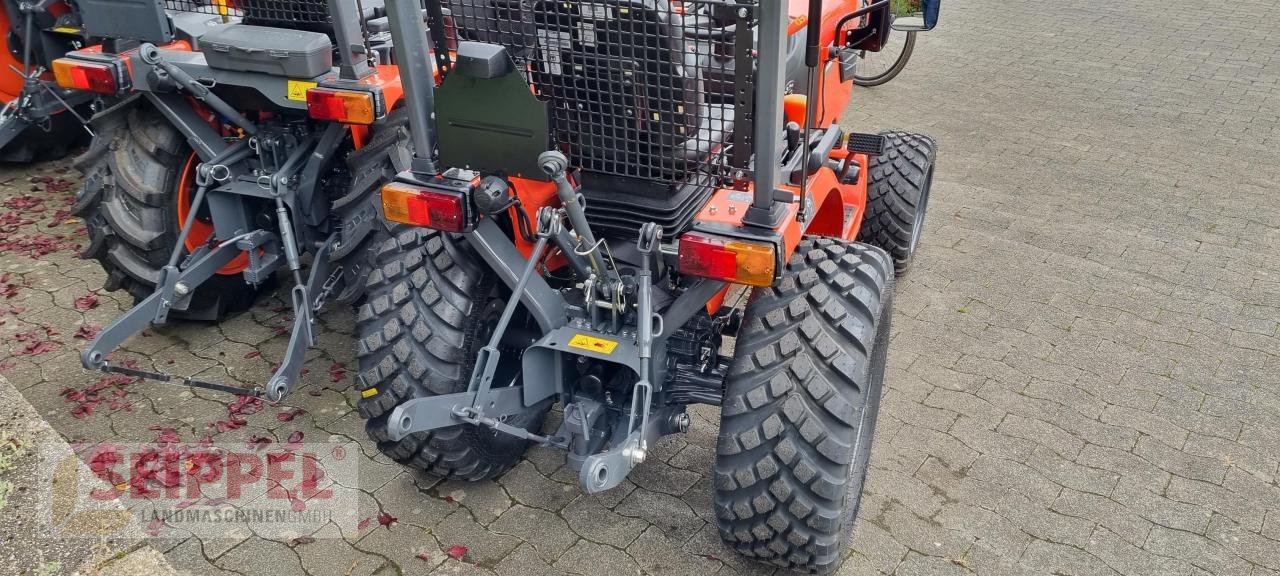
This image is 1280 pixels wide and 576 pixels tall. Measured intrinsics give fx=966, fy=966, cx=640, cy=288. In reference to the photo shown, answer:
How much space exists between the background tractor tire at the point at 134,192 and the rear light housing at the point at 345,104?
0.90 m

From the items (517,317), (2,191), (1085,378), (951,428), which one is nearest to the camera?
(517,317)

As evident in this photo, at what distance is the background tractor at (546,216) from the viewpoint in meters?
2.68

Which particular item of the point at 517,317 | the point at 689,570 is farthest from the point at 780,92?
the point at 689,570

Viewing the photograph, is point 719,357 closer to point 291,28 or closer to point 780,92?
point 780,92

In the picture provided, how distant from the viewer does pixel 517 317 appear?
11.1ft

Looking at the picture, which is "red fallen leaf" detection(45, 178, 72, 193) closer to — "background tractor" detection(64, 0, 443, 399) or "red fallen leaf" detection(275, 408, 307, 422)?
"background tractor" detection(64, 0, 443, 399)

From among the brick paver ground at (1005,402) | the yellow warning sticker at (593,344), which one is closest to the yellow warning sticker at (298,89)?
the brick paver ground at (1005,402)

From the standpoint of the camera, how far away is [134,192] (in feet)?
13.6

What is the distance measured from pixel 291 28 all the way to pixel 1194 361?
422 cm

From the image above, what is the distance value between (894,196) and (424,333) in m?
2.64

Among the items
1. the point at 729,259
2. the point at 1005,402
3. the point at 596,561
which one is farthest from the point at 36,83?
the point at 1005,402

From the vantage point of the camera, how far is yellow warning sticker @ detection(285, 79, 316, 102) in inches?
149

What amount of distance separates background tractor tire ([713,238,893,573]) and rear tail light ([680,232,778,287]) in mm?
280

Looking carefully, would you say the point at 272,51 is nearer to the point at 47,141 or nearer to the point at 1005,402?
the point at 1005,402
